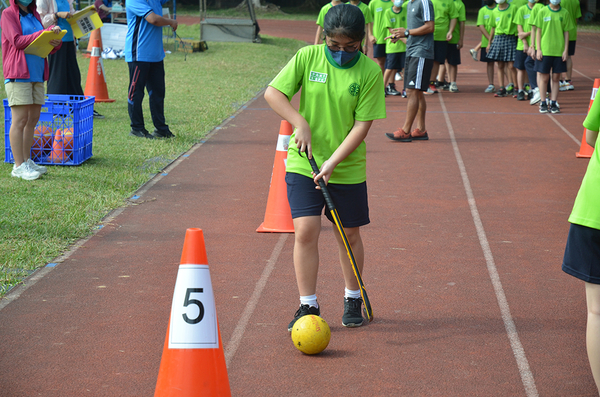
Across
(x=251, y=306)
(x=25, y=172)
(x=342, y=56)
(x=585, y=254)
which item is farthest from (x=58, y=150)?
(x=585, y=254)

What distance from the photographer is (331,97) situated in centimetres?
385

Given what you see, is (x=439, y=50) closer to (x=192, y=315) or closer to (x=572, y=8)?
(x=572, y=8)

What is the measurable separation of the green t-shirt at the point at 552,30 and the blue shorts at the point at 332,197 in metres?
9.28

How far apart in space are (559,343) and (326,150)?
1761 mm

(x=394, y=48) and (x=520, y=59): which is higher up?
(x=394, y=48)

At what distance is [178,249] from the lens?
18.3 ft

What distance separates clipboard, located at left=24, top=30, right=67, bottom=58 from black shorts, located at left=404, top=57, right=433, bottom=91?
470 centimetres

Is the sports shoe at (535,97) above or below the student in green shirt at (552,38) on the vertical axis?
below

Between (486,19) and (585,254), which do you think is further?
(486,19)

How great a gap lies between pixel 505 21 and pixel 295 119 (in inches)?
461

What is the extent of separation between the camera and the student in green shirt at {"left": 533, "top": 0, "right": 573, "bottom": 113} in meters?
12.0

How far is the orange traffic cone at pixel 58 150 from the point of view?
7.83 metres

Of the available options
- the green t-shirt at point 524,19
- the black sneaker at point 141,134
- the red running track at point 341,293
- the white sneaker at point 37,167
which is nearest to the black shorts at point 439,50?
the green t-shirt at point 524,19

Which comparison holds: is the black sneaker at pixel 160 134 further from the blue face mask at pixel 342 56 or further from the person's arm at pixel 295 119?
the blue face mask at pixel 342 56
